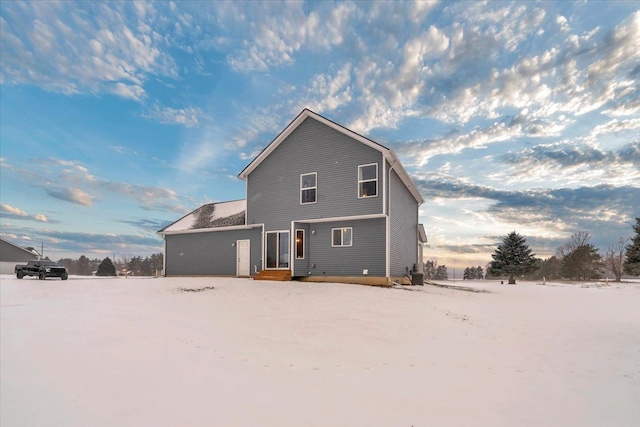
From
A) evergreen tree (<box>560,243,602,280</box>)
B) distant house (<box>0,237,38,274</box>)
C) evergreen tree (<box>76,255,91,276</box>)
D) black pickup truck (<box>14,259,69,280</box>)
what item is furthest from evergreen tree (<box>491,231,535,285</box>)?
evergreen tree (<box>76,255,91,276</box>)

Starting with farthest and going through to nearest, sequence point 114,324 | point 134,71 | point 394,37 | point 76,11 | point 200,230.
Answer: point 200,230 < point 134,71 < point 394,37 < point 76,11 < point 114,324

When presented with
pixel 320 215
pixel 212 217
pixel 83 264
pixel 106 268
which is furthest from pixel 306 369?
pixel 83 264

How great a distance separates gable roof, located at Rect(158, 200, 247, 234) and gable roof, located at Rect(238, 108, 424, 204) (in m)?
3.15

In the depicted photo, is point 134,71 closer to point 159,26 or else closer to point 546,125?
point 159,26

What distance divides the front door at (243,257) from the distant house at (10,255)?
3933 centimetres

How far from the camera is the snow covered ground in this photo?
11.9 ft

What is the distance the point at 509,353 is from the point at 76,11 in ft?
65.5

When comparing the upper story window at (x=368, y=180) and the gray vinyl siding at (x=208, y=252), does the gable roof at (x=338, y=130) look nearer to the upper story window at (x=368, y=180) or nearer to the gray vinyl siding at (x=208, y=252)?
the upper story window at (x=368, y=180)

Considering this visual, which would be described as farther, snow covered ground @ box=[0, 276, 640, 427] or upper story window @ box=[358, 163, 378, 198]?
upper story window @ box=[358, 163, 378, 198]

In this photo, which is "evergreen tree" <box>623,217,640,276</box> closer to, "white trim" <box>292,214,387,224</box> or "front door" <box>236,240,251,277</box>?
"white trim" <box>292,214,387,224</box>

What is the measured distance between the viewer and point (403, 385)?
4.43 m

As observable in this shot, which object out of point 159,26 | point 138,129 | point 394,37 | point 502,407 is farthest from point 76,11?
point 502,407

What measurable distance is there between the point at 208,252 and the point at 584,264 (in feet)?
172

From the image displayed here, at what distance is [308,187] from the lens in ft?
65.9
